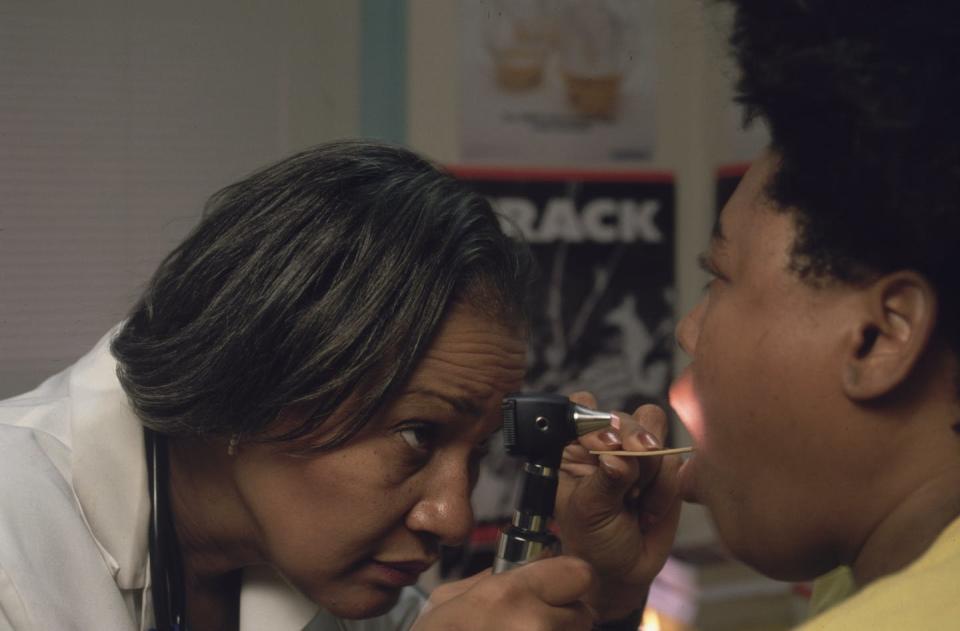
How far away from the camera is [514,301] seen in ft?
4.08

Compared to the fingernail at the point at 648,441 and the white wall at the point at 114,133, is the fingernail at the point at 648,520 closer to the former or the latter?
the fingernail at the point at 648,441

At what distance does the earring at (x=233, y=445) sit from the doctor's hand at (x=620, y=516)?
1.31 feet

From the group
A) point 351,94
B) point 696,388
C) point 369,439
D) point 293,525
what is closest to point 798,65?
point 696,388

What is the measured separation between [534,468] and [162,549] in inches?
18.3

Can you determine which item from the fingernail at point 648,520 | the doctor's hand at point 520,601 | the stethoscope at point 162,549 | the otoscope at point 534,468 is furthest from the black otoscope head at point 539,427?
the stethoscope at point 162,549

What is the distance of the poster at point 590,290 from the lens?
200cm

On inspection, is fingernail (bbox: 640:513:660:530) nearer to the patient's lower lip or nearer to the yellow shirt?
the patient's lower lip

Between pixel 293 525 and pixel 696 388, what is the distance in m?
0.48

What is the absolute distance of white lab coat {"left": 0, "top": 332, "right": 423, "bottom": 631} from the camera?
3.50ft

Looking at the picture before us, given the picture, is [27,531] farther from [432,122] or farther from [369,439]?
[432,122]

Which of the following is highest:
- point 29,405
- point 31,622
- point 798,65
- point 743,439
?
point 798,65

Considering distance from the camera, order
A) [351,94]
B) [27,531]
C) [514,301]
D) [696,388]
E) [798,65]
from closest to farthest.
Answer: [798,65] < [696,388] < [27,531] < [514,301] < [351,94]

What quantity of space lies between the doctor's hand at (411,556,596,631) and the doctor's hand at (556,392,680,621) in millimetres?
292

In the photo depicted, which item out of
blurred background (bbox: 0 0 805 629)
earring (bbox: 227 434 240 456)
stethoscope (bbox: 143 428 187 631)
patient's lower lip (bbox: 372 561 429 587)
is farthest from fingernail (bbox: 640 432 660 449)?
blurred background (bbox: 0 0 805 629)
